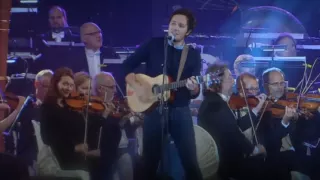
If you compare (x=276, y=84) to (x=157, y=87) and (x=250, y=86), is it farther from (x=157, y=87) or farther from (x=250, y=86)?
(x=157, y=87)

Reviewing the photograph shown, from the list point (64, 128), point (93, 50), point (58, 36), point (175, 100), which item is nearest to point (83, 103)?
point (64, 128)

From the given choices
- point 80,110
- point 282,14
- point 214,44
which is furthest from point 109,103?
point 282,14

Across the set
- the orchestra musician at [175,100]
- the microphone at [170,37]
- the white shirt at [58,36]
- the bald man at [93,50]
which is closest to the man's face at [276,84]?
the orchestra musician at [175,100]

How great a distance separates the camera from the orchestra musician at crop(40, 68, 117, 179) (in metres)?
4.33

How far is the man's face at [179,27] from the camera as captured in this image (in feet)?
13.8

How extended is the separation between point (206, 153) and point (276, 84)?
973 millimetres

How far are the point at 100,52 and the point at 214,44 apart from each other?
1375mm

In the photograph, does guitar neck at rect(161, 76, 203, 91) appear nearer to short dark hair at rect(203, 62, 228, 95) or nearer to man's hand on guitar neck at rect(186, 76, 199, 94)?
man's hand on guitar neck at rect(186, 76, 199, 94)

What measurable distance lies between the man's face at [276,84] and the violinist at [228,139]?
440mm

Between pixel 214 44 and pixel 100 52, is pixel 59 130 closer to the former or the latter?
pixel 100 52

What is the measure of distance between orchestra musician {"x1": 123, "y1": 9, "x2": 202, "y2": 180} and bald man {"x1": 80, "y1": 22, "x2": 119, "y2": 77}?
1282 millimetres

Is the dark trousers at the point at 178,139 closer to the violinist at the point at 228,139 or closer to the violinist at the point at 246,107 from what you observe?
the violinist at the point at 228,139

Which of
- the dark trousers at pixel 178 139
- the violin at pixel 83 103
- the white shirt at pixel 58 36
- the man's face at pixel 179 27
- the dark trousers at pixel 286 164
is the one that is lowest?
the dark trousers at pixel 286 164

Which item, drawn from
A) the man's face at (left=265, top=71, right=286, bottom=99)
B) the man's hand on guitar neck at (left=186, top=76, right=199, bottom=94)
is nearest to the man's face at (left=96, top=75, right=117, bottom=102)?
the man's hand on guitar neck at (left=186, top=76, right=199, bottom=94)
